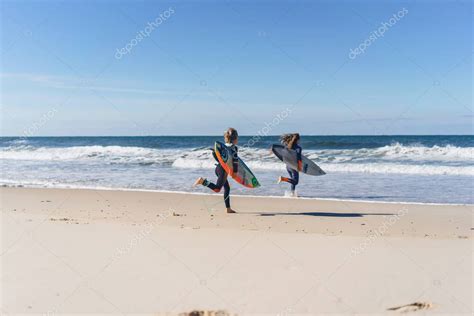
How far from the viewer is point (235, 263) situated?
4410mm

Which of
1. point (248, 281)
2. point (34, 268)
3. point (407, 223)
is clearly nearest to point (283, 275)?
point (248, 281)

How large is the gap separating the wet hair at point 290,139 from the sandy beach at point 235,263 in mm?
3312

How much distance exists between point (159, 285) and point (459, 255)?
335cm

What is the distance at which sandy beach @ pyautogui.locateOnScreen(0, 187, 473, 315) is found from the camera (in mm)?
3537

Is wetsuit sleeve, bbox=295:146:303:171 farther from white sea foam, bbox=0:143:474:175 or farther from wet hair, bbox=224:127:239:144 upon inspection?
white sea foam, bbox=0:143:474:175

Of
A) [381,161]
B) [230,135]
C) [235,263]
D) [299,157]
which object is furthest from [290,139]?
[381,161]

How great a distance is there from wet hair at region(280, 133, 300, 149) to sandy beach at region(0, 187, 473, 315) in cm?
331

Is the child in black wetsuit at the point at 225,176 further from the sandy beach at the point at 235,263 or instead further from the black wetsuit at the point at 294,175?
the black wetsuit at the point at 294,175

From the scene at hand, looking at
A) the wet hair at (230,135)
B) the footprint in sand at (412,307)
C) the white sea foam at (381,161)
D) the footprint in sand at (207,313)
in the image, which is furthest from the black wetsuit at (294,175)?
the white sea foam at (381,161)

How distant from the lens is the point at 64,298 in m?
3.59

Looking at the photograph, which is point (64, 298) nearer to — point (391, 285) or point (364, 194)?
point (391, 285)

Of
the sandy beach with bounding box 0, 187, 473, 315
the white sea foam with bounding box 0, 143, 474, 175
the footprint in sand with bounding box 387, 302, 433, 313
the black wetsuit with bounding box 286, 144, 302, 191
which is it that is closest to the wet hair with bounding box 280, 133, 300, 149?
the black wetsuit with bounding box 286, 144, 302, 191

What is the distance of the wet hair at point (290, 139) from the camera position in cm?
1054

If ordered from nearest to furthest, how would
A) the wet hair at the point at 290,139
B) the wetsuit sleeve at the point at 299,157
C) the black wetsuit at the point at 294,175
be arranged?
the black wetsuit at the point at 294,175
the wet hair at the point at 290,139
the wetsuit sleeve at the point at 299,157
